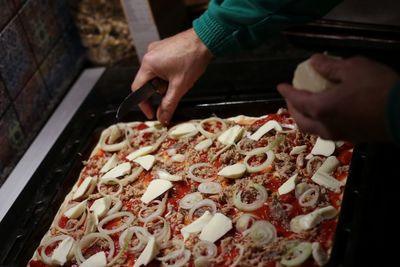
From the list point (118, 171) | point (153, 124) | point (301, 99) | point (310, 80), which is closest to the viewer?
point (301, 99)

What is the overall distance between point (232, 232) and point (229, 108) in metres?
0.61

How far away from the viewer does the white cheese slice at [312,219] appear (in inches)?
58.8

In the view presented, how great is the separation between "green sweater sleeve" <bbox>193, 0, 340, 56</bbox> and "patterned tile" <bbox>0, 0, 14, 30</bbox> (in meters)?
0.78

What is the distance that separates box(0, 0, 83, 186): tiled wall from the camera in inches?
78.4

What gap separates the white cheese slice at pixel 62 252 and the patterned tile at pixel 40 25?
0.93 m

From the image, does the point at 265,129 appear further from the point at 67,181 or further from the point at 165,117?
the point at 67,181

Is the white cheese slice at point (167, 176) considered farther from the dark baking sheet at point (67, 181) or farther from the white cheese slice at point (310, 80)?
the white cheese slice at point (310, 80)

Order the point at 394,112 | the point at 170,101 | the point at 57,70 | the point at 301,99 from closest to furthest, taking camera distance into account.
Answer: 1. the point at 394,112
2. the point at 301,99
3. the point at 170,101
4. the point at 57,70

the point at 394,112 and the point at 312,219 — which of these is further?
the point at 312,219

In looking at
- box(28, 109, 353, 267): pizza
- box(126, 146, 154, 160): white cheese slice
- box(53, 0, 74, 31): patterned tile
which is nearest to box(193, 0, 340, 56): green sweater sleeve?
box(28, 109, 353, 267): pizza

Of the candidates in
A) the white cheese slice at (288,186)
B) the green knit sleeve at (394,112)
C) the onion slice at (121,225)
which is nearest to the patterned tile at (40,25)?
the onion slice at (121,225)

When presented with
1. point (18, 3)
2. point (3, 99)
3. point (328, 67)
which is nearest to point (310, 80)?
point (328, 67)

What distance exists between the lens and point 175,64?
1.88m

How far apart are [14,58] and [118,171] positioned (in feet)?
2.15
